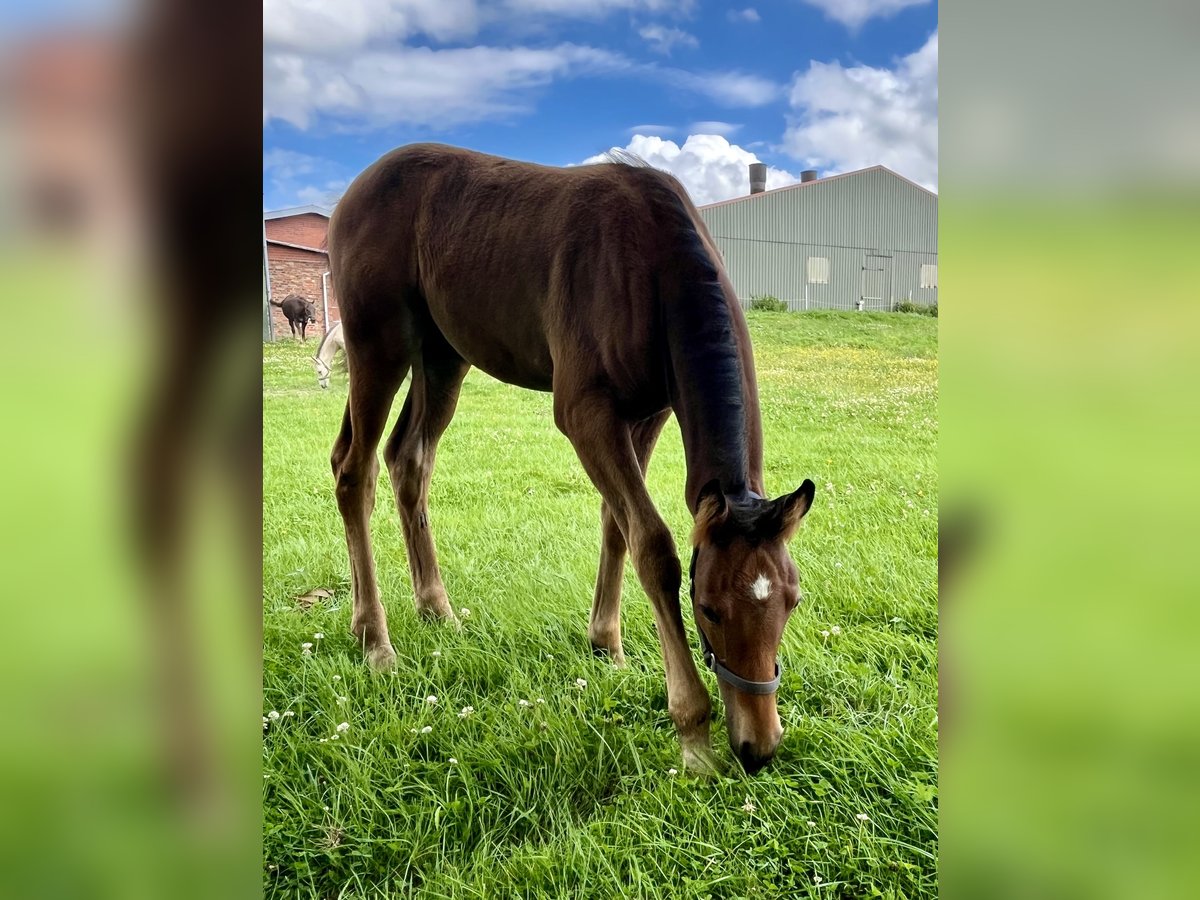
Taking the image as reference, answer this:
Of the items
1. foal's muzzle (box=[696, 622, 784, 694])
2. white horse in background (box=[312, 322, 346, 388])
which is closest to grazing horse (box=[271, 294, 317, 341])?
white horse in background (box=[312, 322, 346, 388])

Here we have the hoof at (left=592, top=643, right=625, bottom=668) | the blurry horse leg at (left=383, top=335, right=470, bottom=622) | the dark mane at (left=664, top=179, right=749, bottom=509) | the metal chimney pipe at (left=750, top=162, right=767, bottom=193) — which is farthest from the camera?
the blurry horse leg at (left=383, top=335, right=470, bottom=622)

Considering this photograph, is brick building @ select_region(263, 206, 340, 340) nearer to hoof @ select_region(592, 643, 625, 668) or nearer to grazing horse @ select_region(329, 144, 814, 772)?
grazing horse @ select_region(329, 144, 814, 772)

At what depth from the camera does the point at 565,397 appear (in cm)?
213

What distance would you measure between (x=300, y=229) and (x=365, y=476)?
47.7 inches

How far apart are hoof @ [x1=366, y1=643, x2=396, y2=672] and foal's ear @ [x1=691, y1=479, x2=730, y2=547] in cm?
128

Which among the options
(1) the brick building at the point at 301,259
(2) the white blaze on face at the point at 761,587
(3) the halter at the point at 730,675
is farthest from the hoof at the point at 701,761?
(1) the brick building at the point at 301,259

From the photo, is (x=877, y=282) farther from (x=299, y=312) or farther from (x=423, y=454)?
(x=299, y=312)

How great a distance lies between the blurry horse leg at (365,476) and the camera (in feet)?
8.60

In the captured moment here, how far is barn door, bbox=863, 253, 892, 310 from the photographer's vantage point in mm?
2967

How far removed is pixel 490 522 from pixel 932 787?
213 centimetres

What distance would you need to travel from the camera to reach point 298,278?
3436 mm

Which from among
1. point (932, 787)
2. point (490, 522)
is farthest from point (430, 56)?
point (932, 787)
